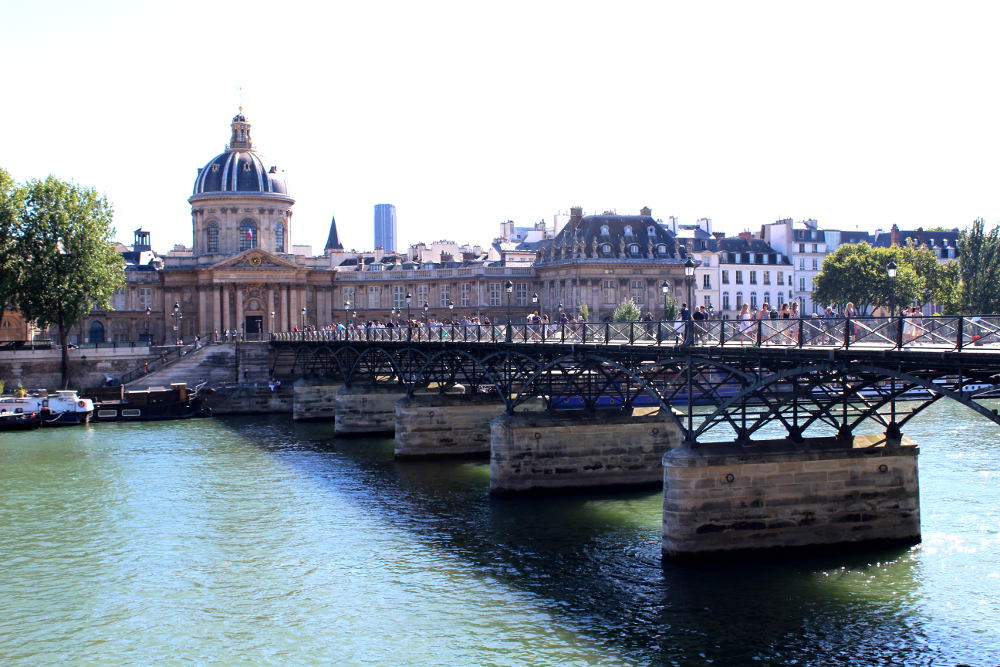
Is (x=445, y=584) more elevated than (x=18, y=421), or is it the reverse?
(x=18, y=421)

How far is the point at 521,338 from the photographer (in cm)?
4019

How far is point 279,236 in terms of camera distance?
12125 cm

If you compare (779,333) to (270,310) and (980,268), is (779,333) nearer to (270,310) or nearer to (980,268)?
(980,268)

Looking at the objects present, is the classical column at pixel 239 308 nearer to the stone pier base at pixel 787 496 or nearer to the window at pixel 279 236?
the window at pixel 279 236

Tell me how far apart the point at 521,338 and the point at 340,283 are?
265 ft

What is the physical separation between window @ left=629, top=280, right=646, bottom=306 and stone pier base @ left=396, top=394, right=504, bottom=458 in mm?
61237

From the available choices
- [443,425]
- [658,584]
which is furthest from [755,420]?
[443,425]

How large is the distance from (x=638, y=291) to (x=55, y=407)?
5941 centimetres

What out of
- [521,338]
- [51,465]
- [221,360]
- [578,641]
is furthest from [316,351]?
[578,641]

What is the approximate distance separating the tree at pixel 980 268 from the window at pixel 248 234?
6688cm

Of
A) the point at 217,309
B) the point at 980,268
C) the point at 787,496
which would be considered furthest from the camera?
the point at 217,309

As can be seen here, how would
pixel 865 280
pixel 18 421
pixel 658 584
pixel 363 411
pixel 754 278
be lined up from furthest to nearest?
pixel 754 278
pixel 865 280
pixel 18 421
pixel 363 411
pixel 658 584

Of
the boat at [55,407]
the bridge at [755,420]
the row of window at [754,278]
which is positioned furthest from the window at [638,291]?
the bridge at [755,420]

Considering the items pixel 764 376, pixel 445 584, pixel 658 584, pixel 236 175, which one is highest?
pixel 236 175
